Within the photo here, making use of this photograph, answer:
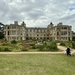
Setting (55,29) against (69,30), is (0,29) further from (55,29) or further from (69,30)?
(69,30)

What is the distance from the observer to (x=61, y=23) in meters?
86.3

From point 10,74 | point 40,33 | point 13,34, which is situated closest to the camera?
point 10,74

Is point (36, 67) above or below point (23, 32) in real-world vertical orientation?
below

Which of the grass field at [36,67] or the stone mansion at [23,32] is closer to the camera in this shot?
the grass field at [36,67]

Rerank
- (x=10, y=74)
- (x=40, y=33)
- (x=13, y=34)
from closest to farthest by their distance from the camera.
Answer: (x=10, y=74) → (x=13, y=34) → (x=40, y=33)

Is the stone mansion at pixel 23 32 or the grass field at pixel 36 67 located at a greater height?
the stone mansion at pixel 23 32

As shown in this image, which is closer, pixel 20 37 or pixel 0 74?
pixel 0 74

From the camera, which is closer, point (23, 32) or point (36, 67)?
point (36, 67)

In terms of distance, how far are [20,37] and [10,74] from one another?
7328 centimetres

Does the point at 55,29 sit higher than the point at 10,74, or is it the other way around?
the point at 55,29

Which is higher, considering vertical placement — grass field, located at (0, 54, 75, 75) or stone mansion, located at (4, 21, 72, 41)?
stone mansion, located at (4, 21, 72, 41)

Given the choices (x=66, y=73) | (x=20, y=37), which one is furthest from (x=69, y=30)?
(x=66, y=73)

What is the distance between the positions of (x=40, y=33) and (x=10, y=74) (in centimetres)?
8469

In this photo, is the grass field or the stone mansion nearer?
the grass field
